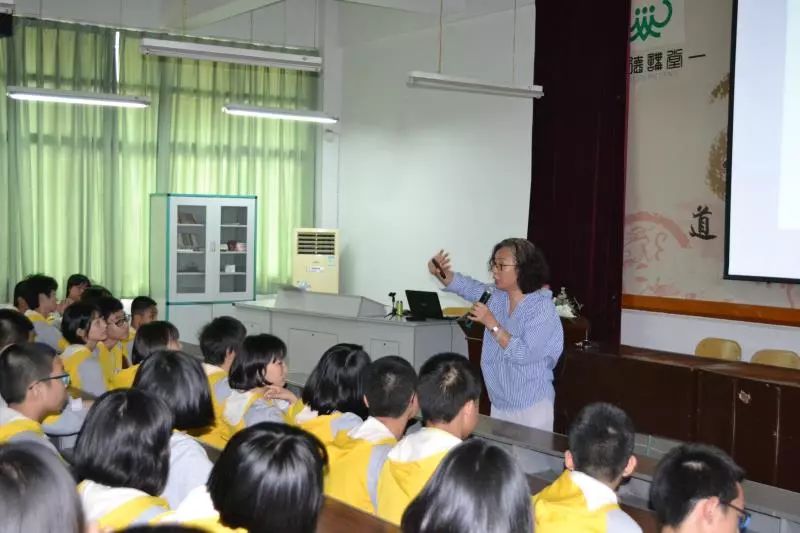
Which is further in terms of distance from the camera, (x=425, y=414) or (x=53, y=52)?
(x=53, y=52)

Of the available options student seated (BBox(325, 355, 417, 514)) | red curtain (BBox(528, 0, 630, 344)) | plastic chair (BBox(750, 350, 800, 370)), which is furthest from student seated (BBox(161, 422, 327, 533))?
red curtain (BBox(528, 0, 630, 344))

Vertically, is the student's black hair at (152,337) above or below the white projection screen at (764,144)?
below

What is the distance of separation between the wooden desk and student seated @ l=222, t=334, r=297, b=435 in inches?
112

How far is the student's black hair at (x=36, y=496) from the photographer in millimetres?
1192

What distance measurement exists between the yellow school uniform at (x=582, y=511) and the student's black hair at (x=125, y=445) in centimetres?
85

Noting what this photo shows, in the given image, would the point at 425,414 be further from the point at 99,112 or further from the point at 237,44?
the point at 237,44

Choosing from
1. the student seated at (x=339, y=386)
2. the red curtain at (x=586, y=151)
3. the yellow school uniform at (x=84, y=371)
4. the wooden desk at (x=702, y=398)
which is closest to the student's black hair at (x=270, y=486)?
the student seated at (x=339, y=386)

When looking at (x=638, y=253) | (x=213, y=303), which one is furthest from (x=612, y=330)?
(x=213, y=303)

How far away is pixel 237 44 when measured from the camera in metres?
10.7

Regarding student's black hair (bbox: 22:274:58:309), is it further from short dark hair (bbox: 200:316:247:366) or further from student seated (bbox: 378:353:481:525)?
A: student seated (bbox: 378:353:481:525)

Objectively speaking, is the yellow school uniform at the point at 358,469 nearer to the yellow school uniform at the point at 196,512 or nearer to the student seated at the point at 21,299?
the yellow school uniform at the point at 196,512

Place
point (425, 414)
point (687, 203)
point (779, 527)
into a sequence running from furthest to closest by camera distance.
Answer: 1. point (687, 203)
2. point (779, 527)
3. point (425, 414)

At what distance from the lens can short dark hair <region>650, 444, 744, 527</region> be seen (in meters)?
2.00

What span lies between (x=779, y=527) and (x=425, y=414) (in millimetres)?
1170
